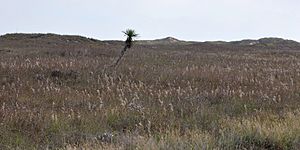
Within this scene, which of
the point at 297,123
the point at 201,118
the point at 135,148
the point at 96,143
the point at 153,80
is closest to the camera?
the point at 135,148

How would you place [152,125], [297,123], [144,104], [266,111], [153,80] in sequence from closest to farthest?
[297,123] < [152,125] < [266,111] < [144,104] < [153,80]

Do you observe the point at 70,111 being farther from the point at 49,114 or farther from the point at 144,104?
the point at 144,104

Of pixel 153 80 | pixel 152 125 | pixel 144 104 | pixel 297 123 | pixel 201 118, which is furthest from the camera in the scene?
pixel 153 80

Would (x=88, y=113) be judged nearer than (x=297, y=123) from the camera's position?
No

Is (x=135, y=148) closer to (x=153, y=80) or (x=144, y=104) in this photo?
(x=144, y=104)

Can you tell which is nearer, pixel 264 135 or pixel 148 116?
pixel 264 135

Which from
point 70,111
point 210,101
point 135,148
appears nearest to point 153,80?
point 210,101

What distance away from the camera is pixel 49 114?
7.77 m

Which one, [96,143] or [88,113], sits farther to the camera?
[88,113]

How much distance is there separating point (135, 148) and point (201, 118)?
7.82 feet

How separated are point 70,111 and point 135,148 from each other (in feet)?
9.42

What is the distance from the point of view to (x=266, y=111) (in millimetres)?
8273

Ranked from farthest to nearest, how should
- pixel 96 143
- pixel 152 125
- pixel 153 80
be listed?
pixel 153 80 < pixel 152 125 < pixel 96 143

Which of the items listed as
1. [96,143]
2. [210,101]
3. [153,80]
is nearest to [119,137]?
[96,143]
